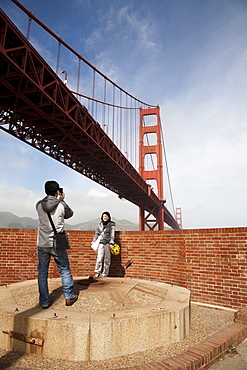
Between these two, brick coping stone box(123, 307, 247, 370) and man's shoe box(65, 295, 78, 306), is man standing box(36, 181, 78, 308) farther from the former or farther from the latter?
brick coping stone box(123, 307, 247, 370)

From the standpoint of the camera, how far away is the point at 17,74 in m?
9.12

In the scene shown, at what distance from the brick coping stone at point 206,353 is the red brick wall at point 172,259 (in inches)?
50.0

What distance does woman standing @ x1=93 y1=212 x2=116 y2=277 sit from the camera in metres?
5.08

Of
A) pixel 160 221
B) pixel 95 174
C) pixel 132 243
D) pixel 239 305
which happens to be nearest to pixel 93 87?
pixel 95 174

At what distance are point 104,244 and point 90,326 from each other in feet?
9.31

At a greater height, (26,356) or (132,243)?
(132,243)

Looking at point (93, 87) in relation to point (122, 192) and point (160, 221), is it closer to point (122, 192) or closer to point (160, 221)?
point (122, 192)

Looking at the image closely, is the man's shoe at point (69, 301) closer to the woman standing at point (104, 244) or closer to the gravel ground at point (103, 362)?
the gravel ground at point (103, 362)

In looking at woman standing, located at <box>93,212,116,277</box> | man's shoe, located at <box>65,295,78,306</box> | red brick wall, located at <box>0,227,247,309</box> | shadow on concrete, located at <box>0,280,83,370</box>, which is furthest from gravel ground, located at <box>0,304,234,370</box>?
woman standing, located at <box>93,212,116,277</box>

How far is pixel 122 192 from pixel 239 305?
22954 millimetres

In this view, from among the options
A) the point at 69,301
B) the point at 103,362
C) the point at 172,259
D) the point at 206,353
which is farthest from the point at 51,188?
the point at 172,259

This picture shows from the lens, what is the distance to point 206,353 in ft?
7.77

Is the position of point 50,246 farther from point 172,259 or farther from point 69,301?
point 172,259

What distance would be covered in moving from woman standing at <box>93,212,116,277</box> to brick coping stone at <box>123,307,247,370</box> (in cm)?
256
